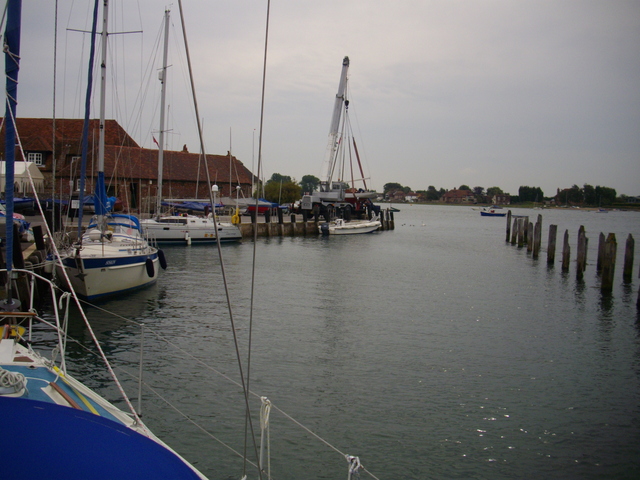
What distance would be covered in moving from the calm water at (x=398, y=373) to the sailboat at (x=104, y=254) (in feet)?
2.37

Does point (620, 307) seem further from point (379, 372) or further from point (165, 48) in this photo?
point (165, 48)

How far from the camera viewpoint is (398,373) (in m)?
11.7

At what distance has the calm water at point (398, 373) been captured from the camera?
323 inches

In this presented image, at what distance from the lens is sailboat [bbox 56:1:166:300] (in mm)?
16906

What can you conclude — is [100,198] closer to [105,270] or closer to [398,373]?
[105,270]

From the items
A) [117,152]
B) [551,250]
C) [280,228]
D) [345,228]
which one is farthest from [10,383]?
[117,152]

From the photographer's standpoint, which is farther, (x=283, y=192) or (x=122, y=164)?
(x=283, y=192)

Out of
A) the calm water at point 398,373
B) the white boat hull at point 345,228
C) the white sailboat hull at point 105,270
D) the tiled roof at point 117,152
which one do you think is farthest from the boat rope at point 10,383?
the tiled roof at point 117,152

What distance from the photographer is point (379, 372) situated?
11.7 metres

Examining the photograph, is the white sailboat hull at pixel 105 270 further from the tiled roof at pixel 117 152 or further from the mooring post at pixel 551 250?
the tiled roof at pixel 117 152

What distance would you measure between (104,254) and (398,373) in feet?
34.7

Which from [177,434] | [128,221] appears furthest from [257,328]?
[128,221]

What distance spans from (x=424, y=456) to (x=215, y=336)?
7293 millimetres

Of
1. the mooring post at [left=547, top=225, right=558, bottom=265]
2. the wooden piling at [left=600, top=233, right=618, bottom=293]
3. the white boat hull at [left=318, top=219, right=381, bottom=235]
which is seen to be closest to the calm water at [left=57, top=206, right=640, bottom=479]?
the wooden piling at [left=600, top=233, right=618, bottom=293]
